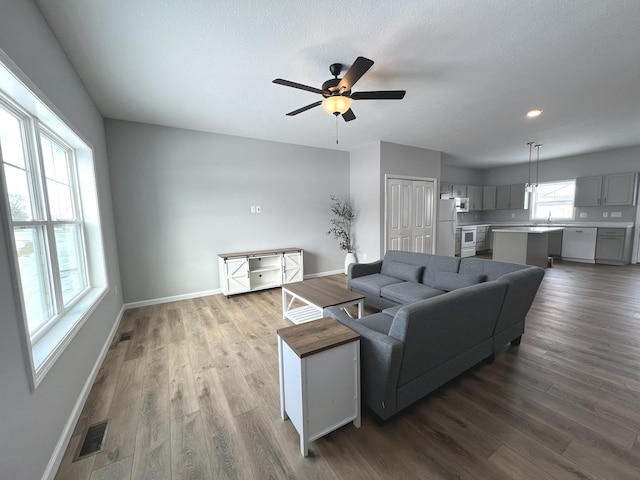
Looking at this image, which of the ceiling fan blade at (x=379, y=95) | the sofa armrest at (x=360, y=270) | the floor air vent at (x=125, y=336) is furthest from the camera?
the sofa armrest at (x=360, y=270)

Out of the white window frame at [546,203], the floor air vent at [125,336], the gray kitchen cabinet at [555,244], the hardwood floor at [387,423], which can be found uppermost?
the white window frame at [546,203]

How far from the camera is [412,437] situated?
1.55 m

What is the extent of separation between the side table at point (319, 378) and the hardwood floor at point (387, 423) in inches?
5.5

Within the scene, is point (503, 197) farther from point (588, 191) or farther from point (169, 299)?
point (169, 299)

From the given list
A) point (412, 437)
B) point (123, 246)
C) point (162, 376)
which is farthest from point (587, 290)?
point (123, 246)

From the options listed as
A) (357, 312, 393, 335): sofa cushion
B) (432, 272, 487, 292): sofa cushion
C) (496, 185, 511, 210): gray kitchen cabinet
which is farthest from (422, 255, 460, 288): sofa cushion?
(496, 185, 511, 210): gray kitchen cabinet

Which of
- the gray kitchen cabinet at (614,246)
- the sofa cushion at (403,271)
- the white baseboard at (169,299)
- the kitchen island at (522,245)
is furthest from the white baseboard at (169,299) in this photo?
the gray kitchen cabinet at (614,246)

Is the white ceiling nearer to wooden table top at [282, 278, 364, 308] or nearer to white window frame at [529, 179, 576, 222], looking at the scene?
wooden table top at [282, 278, 364, 308]

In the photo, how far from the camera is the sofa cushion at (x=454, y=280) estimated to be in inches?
106

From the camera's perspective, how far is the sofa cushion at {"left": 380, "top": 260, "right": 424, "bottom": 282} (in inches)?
128

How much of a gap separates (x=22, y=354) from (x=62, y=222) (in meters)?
1.36

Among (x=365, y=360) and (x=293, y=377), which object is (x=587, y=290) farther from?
(x=293, y=377)

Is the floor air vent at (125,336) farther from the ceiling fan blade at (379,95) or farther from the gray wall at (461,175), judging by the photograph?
the gray wall at (461,175)

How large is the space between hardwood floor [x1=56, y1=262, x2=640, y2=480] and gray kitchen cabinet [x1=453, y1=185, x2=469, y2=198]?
17.1 feet
